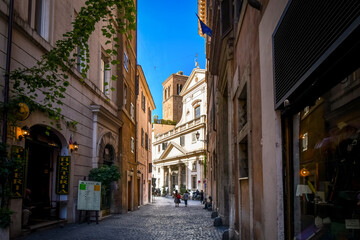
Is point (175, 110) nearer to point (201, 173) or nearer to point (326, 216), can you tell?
point (201, 173)

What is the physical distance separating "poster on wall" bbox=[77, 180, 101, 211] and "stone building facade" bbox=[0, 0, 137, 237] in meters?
0.27

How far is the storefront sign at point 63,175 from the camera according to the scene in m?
12.6

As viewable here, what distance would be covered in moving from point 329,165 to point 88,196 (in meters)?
11.9

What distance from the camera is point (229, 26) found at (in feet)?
32.4

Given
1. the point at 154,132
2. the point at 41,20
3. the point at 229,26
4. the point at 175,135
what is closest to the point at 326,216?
the point at 229,26

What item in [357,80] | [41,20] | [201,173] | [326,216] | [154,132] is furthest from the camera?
[154,132]

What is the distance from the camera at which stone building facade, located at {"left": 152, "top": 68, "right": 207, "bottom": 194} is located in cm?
4794

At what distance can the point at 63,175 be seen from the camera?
12.7 m

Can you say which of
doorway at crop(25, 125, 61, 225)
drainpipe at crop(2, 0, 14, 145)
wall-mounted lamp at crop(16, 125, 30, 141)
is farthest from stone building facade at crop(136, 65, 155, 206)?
drainpipe at crop(2, 0, 14, 145)

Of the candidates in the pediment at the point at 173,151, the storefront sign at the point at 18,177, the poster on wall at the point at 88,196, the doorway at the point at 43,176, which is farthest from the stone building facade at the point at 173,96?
the storefront sign at the point at 18,177

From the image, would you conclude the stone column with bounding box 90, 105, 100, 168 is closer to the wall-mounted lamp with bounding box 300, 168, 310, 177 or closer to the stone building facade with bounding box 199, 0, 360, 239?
the stone building facade with bounding box 199, 0, 360, 239

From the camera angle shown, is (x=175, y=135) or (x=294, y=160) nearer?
(x=294, y=160)

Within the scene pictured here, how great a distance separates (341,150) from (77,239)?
330 inches

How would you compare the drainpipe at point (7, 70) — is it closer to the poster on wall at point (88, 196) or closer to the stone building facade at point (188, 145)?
the poster on wall at point (88, 196)
